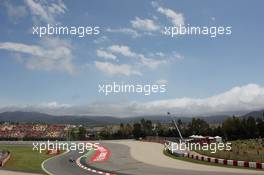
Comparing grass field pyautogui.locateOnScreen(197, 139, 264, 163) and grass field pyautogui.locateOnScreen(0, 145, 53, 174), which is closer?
grass field pyautogui.locateOnScreen(0, 145, 53, 174)

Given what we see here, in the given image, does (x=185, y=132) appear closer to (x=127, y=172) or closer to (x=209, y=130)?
(x=209, y=130)

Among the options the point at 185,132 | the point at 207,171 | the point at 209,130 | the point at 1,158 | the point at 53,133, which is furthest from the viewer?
the point at 53,133

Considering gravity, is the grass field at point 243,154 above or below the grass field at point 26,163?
above

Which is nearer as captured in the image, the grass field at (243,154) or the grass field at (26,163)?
the grass field at (26,163)

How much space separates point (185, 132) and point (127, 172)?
289ft

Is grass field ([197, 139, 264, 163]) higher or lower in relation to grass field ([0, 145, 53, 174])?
higher

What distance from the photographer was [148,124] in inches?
6309

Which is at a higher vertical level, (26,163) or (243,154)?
(243,154)

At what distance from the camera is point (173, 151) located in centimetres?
4800

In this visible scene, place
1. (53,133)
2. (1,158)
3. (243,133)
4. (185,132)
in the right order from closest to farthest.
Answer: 1. (1,158)
2. (243,133)
3. (185,132)
4. (53,133)

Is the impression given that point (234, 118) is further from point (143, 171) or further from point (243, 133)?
point (143, 171)

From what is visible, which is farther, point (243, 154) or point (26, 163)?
point (243, 154)

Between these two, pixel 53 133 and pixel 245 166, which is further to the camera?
pixel 53 133

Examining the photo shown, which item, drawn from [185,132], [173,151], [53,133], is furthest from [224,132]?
[53,133]
